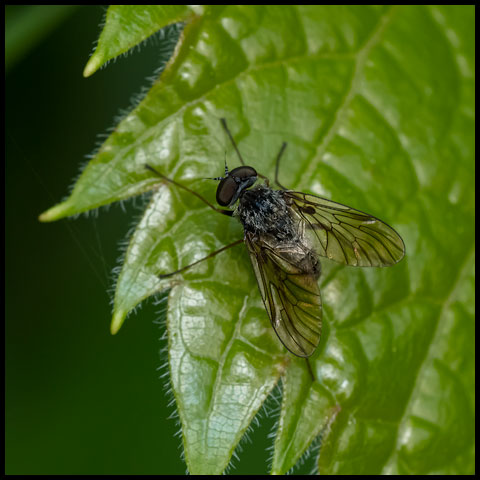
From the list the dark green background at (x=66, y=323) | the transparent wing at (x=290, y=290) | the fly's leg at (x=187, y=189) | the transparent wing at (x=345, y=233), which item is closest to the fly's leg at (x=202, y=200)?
the fly's leg at (x=187, y=189)

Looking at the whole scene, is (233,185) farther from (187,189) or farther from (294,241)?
(294,241)

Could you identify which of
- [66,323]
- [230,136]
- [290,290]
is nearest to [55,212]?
[230,136]

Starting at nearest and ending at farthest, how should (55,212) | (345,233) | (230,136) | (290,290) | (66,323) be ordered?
(55,212) < (290,290) < (230,136) < (345,233) < (66,323)

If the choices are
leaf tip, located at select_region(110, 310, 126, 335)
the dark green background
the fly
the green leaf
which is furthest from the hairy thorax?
the dark green background

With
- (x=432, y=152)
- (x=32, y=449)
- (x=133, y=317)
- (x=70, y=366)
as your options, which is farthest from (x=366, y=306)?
(x=32, y=449)

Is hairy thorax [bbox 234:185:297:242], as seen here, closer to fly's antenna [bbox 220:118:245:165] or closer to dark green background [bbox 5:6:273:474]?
fly's antenna [bbox 220:118:245:165]

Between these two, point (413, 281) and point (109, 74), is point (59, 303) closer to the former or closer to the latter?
point (109, 74)

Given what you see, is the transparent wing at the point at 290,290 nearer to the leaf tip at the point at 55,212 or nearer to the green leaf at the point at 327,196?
the green leaf at the point at 327,196
